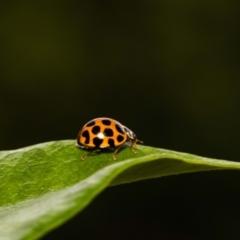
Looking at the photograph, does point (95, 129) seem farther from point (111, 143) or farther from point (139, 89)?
point (139, 89)

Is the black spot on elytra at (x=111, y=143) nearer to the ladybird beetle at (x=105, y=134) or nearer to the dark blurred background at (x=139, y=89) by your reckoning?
the ladybird beetle at (x=105, y=134)

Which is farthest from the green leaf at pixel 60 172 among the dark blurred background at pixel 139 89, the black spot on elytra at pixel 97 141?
the dark blurred background at pixel 139 89

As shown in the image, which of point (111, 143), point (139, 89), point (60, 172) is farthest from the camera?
point (139, 89)

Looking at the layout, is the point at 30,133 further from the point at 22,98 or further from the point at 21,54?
the point at 21,54

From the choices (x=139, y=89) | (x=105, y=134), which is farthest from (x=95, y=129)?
(x=139, y=89)

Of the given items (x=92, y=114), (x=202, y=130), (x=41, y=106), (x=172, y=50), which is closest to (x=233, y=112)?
(x=202, y=130)

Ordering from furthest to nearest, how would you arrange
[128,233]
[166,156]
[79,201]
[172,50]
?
[172,50]
[128,233]
[166,156]
[79,201]

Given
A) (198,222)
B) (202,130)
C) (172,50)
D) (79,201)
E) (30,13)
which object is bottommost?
(198,222)
